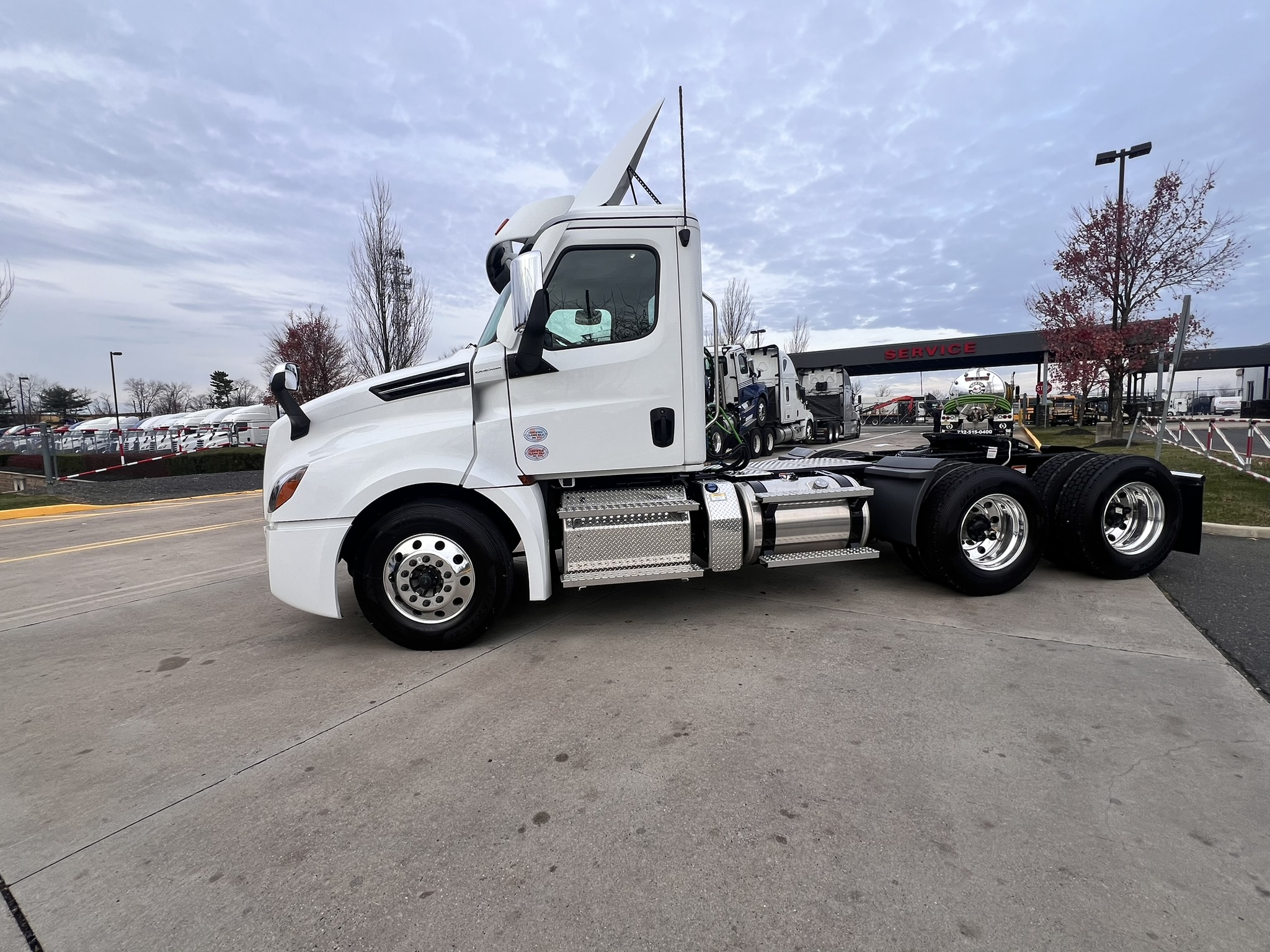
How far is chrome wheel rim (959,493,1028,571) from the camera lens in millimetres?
5074

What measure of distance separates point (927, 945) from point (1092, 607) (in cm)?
383

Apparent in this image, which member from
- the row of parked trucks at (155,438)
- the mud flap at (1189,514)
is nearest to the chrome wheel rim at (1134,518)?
the mud flap at (1189,514)

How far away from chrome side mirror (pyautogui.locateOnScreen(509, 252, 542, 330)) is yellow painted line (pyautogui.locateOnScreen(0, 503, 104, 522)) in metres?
13.5

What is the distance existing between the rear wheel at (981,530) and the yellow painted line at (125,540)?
9.94m

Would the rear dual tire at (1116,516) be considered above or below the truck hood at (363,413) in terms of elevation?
below

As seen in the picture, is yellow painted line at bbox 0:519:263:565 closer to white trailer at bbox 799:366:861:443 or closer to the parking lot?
the parking lot

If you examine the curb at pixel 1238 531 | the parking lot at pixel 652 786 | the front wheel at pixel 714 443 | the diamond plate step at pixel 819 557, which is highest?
the front wheel at pixel 714 443

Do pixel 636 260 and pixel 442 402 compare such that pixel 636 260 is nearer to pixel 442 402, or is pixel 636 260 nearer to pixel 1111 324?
pixel 442 402

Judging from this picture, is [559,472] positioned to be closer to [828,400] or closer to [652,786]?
[652,786]

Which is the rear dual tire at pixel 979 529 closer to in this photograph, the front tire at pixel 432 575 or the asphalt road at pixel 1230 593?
the asphalt road at pixel 1230 593

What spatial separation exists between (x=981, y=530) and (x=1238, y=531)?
3791 mm

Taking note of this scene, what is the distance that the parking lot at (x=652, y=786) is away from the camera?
1.97m

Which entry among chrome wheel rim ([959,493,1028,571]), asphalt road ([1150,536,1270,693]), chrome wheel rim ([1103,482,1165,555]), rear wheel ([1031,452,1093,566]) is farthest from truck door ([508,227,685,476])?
chrome wheel rim ([1103,482,1165,555])

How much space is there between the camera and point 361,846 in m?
2.32
